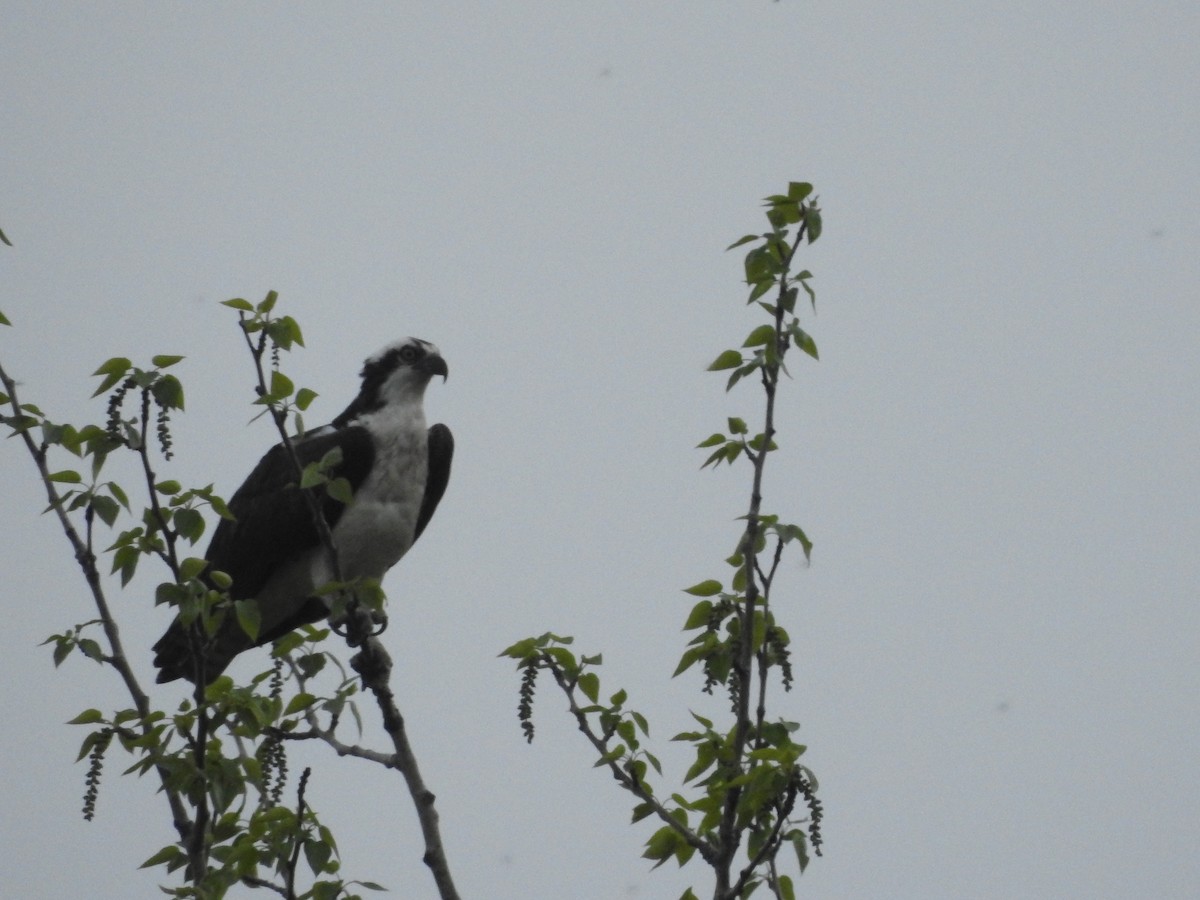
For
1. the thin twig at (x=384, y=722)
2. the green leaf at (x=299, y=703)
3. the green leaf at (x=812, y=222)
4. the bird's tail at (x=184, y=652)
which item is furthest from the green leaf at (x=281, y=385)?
the bird's tail at (x=184, y=652)

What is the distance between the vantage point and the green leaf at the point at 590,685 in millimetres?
4574

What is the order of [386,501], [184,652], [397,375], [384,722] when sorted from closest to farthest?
[384,722]
[184,652]
[386,501]
[397,375]

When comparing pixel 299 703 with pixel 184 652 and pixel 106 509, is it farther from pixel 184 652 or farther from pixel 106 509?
pixel 184 652

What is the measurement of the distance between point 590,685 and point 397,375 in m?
4.53

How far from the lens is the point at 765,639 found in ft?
14.2

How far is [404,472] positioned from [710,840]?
4303 millimetres

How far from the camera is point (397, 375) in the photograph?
28.7 feet

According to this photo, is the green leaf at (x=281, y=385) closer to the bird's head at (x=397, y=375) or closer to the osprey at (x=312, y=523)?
the osprey at (x=312, y=523)

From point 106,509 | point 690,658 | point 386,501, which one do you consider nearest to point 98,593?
point 106,509

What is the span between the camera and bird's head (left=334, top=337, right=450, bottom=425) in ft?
28.6

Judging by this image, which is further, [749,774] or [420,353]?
[420,353]

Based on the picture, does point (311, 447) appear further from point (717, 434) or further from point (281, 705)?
point (717, 434)

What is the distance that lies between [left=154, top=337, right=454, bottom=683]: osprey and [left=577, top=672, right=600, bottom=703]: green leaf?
350 centimetres

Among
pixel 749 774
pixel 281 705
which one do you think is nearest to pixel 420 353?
pixel 281 705
